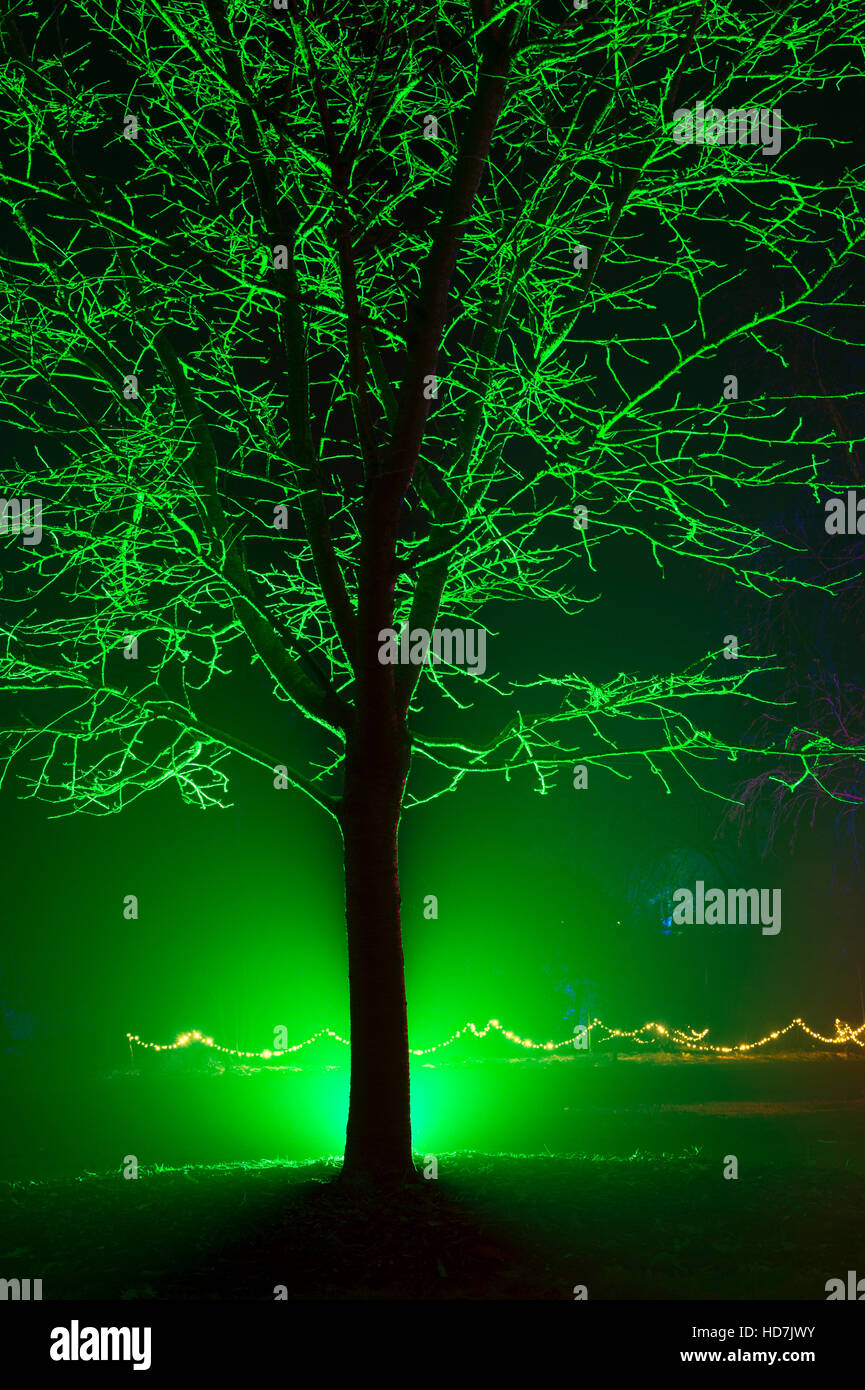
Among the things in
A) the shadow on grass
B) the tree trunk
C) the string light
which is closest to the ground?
the shadow on grass

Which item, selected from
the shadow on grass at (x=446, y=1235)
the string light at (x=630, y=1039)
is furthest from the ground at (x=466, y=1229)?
the string light at (x=630, y=1039)

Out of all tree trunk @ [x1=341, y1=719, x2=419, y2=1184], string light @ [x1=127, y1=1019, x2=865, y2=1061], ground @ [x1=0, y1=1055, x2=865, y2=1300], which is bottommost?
string light @ [x1=127, y1=1019, x2=865, y2=1061]

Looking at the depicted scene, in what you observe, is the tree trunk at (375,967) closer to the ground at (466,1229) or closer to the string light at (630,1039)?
the ground at (466,1229)

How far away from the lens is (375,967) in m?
7.46

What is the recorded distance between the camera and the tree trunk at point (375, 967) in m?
7.29

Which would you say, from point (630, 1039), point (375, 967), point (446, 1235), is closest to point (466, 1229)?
point (446, 1235)

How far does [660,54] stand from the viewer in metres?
7.94

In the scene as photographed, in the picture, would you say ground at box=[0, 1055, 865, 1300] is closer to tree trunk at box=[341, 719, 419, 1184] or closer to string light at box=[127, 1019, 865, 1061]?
tree trunk at box=[341, 719, 419, 1184]

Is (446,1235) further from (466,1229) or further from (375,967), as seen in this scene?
(375,967)

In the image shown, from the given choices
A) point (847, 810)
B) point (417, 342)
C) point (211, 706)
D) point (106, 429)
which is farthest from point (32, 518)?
point (847, 810)

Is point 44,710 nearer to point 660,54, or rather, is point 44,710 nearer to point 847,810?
point 847,810

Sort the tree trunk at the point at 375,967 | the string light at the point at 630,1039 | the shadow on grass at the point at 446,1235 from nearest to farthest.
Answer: the shadow on grass at the point at 446,1235 < the tree trunk at the point at 375,967 < the string light at the point at 630,1039

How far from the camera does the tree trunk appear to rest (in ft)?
23.9

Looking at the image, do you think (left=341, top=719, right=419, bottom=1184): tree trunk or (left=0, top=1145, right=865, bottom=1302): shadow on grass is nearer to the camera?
(left=0, top=1145, right=865, bottom=1302): shadow on grass
